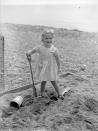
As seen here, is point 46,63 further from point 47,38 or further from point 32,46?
point 32,46

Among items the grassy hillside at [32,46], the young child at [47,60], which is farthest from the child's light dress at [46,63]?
the grassy hillside at [32,46]

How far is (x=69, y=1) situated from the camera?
16.4 ft

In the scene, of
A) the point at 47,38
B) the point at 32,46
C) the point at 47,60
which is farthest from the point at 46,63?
the point at 32,46

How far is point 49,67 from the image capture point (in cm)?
332

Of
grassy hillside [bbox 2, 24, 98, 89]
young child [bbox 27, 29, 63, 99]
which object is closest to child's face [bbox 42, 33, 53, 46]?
young child [bbox 27, 29, 63, 99]

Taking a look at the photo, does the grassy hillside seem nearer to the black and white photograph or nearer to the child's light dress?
the black and white photograph

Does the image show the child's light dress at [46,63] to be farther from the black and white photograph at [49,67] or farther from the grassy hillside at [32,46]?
the grassy hillside at [32,46]

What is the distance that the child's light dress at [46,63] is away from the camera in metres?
3.30

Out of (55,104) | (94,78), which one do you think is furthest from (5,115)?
(94,78)

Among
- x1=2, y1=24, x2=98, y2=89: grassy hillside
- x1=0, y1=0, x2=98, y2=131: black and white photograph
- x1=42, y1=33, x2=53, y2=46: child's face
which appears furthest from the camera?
x1=2, y1=24, x2=98, y2=89: grassy hillside

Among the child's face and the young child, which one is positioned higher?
the child's face

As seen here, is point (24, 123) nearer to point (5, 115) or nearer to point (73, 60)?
point (5, 115)

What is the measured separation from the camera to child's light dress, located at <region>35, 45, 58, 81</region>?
130 inches

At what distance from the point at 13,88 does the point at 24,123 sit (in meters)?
0.97
